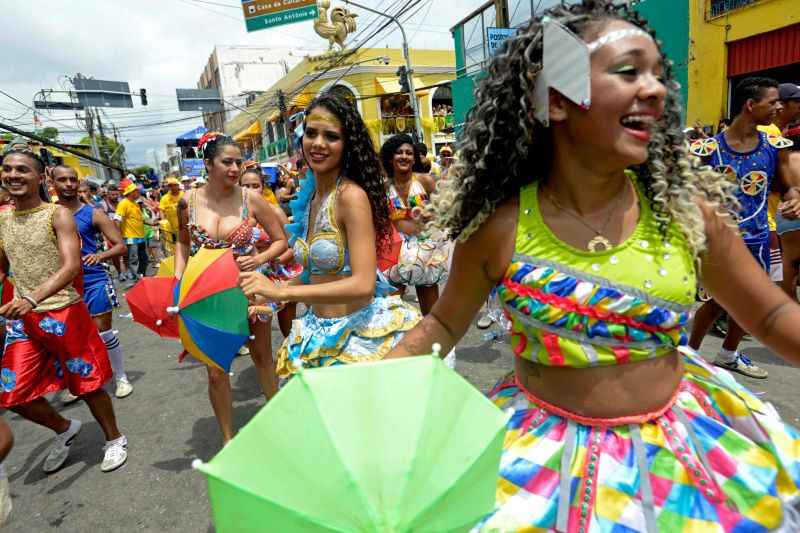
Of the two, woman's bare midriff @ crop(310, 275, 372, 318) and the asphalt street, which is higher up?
woman's bare midriff @ crop(310, 275, 372, 318)

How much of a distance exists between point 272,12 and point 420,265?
50.4 feet

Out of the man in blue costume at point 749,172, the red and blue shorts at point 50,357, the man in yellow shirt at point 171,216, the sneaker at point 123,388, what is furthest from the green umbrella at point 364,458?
the man in yellow shirt at point 171,216

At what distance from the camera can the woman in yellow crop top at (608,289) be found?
3.85 ft

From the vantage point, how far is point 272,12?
16.7 m

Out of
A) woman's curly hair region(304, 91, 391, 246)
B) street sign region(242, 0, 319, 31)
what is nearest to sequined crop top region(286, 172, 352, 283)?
woman's curly hair region(304, 91, 391, 246)

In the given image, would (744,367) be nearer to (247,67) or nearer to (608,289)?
(608,289)

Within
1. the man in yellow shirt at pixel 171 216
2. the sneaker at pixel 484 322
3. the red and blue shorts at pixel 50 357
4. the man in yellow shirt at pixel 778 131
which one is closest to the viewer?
the red and blue shorts at pixel 50 357

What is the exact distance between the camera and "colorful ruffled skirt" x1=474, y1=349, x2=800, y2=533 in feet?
3.72

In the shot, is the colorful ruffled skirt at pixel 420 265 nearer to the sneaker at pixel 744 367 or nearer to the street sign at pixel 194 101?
the sneaker at pixel 744 367

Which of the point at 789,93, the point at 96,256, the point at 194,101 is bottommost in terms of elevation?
the point at 96,256

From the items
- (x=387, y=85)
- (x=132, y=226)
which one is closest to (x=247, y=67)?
(x=387, y=85)

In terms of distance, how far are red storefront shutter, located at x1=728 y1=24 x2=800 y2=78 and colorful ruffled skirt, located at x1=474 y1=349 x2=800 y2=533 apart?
1150 centimetres

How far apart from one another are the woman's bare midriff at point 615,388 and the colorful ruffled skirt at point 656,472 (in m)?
0.02

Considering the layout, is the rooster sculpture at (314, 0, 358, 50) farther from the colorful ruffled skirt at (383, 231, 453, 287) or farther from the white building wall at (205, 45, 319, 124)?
the white building wall at (205, 45, 319, 124)
